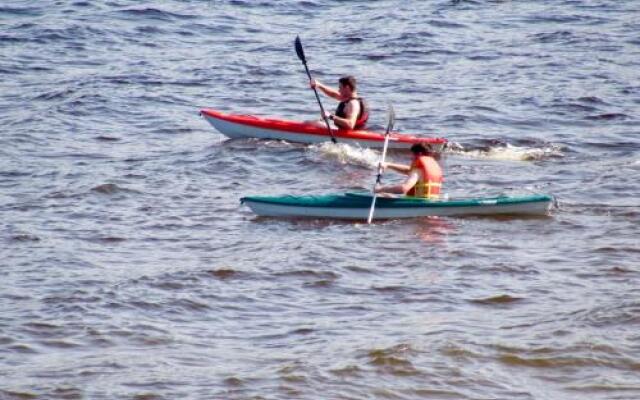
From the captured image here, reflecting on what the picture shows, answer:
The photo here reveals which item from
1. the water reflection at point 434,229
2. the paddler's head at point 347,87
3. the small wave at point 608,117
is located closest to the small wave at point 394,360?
the water reflection at point 434,229

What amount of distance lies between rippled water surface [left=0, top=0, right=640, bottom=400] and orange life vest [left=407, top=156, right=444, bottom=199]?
308 mm

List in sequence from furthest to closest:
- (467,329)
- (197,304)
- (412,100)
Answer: (412,100) < (197,304) < (467,329)

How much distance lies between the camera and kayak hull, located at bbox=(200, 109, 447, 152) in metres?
15.3

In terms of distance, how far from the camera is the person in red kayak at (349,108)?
15.3 metres

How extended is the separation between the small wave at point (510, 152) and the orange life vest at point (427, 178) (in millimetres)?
3025

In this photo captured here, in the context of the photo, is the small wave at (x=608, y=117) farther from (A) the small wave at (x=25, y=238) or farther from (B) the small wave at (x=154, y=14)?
(B) the small wave at (x=154, y=14)

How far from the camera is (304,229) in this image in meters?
11.9

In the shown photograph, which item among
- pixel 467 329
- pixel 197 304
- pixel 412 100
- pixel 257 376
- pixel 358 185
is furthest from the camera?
pixel 412 100

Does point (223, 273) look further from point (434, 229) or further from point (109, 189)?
point (109, 189)

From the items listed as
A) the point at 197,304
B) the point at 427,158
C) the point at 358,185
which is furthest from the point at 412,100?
the point at 197,304

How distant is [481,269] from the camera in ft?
34.1

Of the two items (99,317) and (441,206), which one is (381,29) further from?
(99,317)

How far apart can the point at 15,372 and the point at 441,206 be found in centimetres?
503

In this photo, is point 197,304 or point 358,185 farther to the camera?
point 358,185
